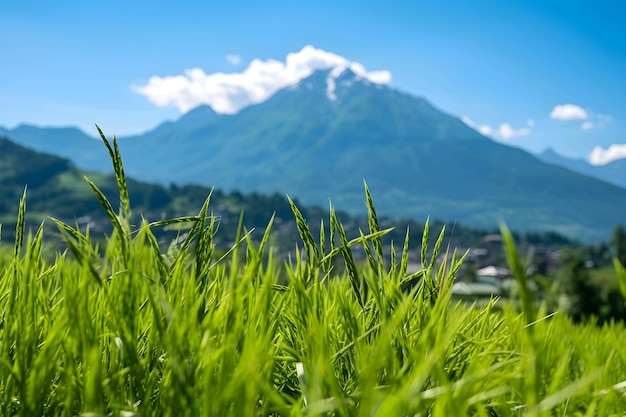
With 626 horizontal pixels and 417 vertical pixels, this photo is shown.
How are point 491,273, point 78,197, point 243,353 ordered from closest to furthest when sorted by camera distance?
point 243,353
point 491,273
point 78,197

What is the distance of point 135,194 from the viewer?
173 m

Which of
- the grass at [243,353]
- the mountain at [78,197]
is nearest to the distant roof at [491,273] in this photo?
the grass at [243,353]

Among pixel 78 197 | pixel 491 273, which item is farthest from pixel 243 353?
pixel 78 197

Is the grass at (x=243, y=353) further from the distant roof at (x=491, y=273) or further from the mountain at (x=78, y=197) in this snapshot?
the mountain at (x=78, y=197)

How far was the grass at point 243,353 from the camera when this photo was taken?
0.52m

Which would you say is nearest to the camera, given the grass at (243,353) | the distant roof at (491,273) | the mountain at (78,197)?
the grass at (243,353)

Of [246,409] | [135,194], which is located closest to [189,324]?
[246,409]

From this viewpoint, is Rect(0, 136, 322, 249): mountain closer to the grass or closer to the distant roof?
the distant roof

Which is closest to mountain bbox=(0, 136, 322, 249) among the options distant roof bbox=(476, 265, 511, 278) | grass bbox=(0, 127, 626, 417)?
distant roof bbox=(476, 265, 511, 278)

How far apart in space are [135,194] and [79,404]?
18123cm

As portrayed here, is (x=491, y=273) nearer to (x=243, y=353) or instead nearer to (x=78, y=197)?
(x=243, y=353)

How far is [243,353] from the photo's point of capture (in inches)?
23.3

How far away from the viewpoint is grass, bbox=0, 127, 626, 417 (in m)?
0.52

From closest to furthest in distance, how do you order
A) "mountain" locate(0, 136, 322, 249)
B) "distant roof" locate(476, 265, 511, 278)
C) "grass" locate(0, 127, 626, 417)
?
"grass" locate(0, 127, 626, 417)
"distant roof" locate(476, 265, 511, 278)
"mountain" locate(0, 136, 322, 249)
